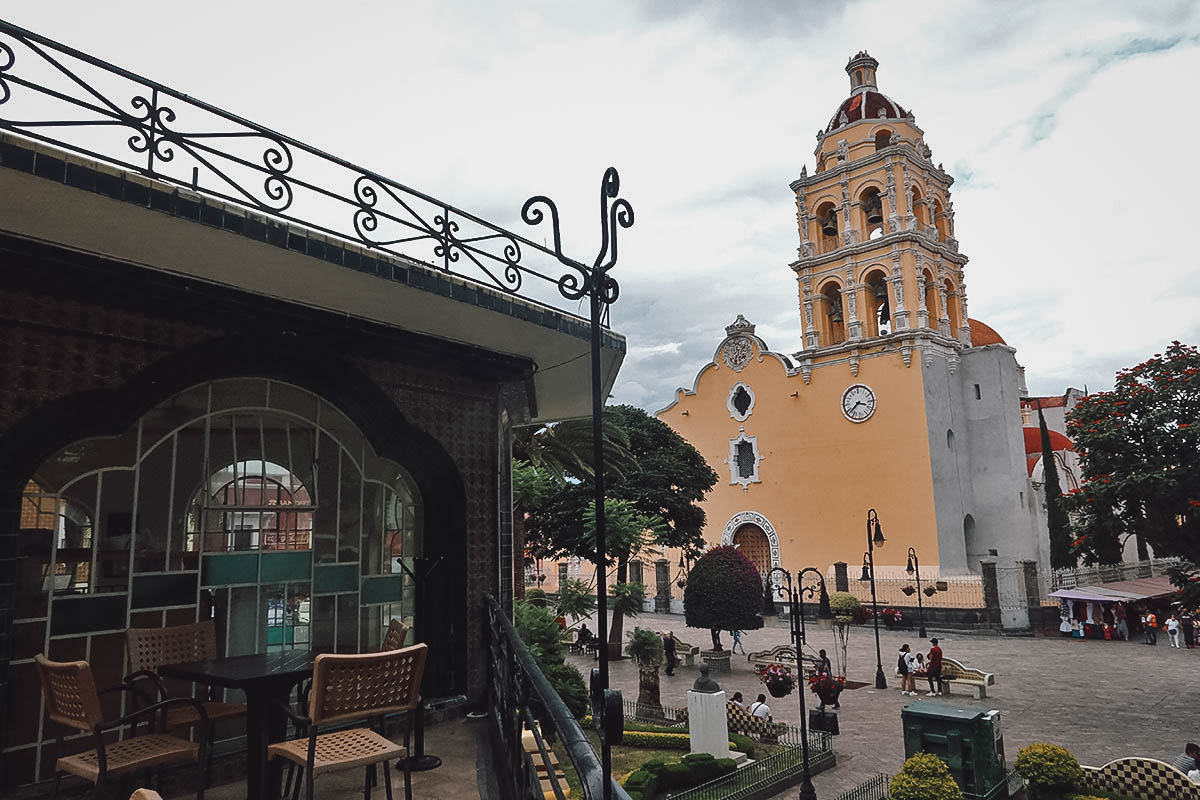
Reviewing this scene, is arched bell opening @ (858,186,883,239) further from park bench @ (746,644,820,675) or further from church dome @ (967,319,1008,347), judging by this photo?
park bench @ (746,644,820,675)

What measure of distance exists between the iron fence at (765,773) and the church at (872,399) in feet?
63.5

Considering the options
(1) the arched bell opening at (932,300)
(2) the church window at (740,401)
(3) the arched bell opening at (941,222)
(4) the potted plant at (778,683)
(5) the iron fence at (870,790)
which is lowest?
(5) the iron fence at (870,790)

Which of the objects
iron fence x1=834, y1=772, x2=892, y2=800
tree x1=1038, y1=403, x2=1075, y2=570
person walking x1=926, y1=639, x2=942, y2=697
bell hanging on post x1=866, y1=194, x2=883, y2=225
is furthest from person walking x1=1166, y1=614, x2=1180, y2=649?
bell hanging on post x1=866, y1=194, x2=883, y2=225

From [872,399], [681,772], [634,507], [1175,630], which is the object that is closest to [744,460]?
[872,399]

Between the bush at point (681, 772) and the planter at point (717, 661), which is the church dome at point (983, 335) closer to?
the planter at point (717, 661)

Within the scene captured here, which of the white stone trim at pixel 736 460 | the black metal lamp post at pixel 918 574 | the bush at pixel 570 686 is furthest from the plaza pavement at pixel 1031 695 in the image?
the white stone trim at pixel 736 460

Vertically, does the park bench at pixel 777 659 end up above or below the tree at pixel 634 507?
below

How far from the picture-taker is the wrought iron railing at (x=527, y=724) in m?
2.68

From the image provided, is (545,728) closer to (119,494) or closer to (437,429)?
(437,429)

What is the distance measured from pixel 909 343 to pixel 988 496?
7468 millimetres

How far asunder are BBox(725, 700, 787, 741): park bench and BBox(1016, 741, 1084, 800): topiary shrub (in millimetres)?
5061

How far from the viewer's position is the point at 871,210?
3503cm

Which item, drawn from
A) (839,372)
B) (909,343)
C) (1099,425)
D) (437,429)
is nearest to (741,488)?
(839,372)

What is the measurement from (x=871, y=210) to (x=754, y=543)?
16.8 m
